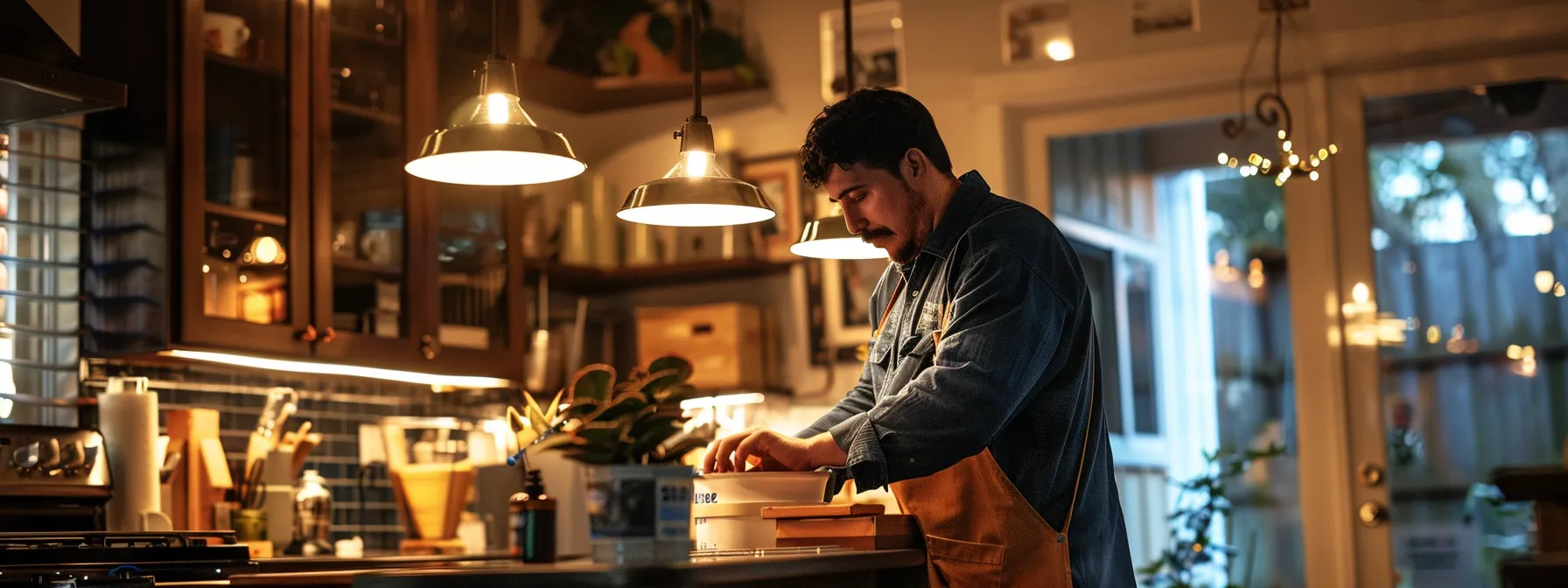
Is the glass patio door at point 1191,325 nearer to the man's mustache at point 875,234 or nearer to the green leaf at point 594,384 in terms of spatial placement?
the man's mustache at point 875,234

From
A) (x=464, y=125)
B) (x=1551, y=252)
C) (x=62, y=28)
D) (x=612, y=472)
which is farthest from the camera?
(x=1551, y=252)

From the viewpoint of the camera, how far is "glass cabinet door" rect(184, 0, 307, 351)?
11.5 feet

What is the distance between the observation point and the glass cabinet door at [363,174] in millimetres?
3873

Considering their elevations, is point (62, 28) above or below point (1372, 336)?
above

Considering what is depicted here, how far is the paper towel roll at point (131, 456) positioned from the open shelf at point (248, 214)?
44cm

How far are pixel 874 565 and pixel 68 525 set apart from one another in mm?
2050

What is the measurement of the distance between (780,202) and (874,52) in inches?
21.0

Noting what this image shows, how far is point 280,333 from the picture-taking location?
3.68m

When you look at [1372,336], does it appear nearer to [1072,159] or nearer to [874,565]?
[1072,159]

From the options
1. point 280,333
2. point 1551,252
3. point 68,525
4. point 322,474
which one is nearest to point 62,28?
point 280,333

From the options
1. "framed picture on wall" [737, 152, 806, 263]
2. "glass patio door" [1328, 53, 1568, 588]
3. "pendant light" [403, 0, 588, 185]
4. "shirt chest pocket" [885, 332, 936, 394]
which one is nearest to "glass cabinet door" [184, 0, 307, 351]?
"pendant light" [403, 0, 588, 185]

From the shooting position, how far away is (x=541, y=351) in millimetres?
4758

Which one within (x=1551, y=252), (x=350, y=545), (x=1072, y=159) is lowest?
(x=350, y=545)

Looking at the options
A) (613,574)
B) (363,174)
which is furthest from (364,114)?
(613,574)
